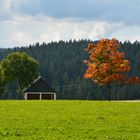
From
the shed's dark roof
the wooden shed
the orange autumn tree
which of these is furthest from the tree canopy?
the shed's dark roof

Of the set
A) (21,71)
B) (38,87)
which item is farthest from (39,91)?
(21,71)

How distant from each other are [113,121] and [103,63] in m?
55.1

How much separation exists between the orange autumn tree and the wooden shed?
2863 centimetres

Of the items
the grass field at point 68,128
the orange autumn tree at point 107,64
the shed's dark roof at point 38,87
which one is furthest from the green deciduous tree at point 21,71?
the grass field at point 68,128

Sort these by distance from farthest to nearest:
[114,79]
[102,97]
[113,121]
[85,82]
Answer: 1. [85,82]
2. [102,97]
3. [114,79]
4. [113,121]

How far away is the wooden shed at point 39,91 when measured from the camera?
110325mm

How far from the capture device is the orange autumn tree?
8050 cm

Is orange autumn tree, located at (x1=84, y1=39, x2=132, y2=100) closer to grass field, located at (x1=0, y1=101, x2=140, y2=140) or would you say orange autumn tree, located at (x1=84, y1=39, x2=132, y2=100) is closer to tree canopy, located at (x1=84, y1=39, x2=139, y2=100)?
tree canopy, located at (x1=84, y1=39, x2=139, y2=100)

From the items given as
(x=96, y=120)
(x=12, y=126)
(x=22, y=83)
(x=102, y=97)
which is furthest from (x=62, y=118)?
(x=102, y=97)

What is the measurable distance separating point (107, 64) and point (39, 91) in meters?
33.6

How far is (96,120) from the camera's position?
2736cm

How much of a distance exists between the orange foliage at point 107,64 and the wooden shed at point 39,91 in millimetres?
28631

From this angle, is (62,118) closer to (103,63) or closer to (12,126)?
(12,126)

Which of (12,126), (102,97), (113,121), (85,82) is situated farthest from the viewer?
(85,82)
